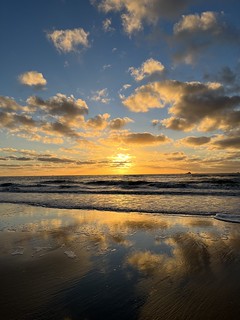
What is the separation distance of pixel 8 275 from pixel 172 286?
3290 millimetres

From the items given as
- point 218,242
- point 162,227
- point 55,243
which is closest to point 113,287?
point 55,243

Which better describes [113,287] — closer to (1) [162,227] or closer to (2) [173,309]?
(2) [173,309]

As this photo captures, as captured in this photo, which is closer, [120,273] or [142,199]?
[120,273]

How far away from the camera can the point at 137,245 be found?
7.48 meters

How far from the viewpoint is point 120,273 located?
209 inches

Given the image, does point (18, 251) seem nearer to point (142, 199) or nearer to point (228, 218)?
point (228, 218)

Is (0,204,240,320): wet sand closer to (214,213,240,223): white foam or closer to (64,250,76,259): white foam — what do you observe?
(64,250,76,259): white foam

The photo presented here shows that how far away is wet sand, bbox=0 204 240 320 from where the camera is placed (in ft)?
12.8

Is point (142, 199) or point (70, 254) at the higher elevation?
point (142, 199)

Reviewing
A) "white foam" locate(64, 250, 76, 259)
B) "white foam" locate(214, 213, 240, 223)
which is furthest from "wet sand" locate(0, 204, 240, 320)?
"white foam" locate(214, 213, 240, 223)

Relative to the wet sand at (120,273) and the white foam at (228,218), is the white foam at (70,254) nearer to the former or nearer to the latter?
the wet sand at (120,273)

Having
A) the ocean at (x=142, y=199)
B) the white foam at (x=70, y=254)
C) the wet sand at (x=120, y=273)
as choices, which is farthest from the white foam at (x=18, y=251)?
the ocean at (x=142, y=199)

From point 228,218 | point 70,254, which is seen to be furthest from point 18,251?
point 228,218

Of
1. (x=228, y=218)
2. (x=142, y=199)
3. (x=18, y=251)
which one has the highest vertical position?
(x=142, y=199)
